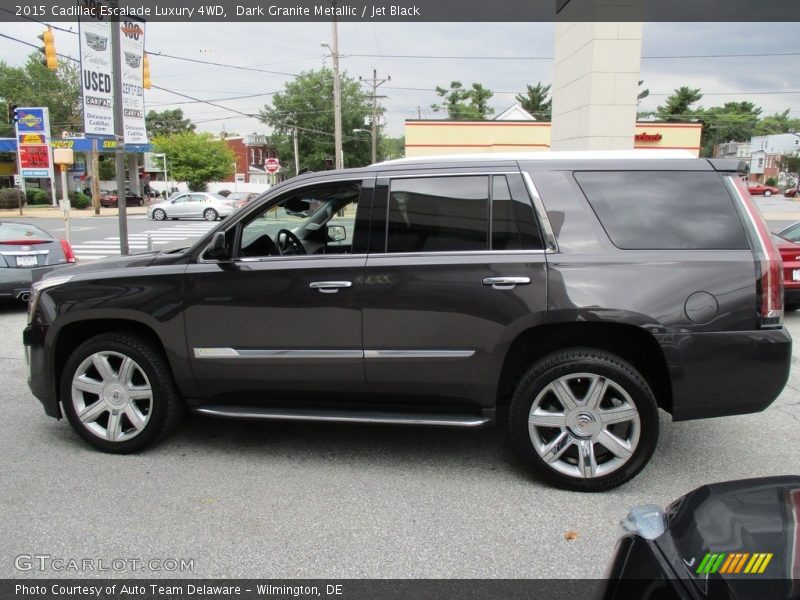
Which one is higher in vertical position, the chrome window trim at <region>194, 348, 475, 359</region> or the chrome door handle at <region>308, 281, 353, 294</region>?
the chrome door handle at <region>308, 281, 353, 294</region>

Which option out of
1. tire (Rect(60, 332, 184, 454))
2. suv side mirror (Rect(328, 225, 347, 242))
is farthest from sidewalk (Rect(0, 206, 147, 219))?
suv side mirror (Rect(328, 225, 347, 242))

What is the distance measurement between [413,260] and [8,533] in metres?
2.62

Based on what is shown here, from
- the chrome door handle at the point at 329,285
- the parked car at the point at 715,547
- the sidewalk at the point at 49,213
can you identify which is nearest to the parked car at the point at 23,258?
the chrome door handle at the point at 329,285

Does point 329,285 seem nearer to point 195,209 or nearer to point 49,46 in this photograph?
point 49,46

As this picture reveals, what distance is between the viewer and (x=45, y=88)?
62562 millimetres

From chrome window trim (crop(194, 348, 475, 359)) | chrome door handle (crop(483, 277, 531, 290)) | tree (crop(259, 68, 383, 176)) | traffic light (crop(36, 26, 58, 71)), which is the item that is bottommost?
chrome window trim (crop(194, 348, 475, 359))

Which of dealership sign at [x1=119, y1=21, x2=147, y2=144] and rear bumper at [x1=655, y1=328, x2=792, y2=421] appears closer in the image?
→ rear bumper at [x1=655, y1=328, x2=792, y2=421]

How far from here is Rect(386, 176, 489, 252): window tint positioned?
3.73m

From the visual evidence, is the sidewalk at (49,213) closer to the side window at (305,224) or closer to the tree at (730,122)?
the side window at (305,224)

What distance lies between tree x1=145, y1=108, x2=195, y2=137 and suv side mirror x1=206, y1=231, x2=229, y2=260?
101 meters

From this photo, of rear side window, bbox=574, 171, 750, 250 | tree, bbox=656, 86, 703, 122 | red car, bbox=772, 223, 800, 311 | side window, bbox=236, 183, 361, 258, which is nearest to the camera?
rear side window, bbox=574, 171, 750, 250

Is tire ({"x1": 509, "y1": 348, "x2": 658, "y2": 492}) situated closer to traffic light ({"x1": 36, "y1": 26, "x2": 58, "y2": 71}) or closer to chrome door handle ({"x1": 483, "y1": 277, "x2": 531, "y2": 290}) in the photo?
chrome door handle ({"x1": 483, "y1": 277, "x2": 531, "y2": 290})

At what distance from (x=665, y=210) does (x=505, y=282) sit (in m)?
1.03

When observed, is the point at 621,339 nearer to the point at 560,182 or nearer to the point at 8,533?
the point at 560,182
